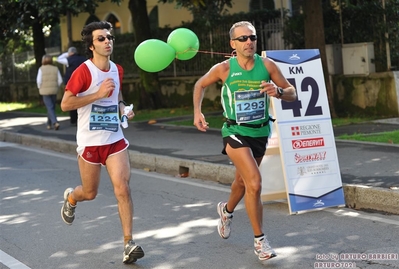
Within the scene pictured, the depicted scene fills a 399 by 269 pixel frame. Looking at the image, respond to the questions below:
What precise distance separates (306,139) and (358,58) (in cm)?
899

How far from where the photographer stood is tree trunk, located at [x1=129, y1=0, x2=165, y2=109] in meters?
21.4

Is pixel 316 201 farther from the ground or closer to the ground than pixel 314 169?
closer to the ground

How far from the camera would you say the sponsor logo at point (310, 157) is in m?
8.46

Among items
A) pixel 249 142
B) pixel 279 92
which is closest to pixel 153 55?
pixel 249 142

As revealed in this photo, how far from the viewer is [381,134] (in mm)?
12953

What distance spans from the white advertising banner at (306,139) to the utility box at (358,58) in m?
8.42

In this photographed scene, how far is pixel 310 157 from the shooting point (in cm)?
850

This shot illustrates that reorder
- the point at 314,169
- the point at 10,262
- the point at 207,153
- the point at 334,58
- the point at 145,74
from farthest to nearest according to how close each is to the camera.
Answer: the point at 145,74
the point at 334,58
the point at 207,153
the point at 314,169
the point at 10,262

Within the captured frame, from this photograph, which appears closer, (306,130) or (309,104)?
(306,130)

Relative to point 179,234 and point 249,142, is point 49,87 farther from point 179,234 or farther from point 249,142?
point 249,142

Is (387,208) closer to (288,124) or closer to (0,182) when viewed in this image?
(288,124)

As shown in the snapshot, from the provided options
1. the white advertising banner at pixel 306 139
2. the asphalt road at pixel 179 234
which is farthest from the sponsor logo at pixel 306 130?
the asphalt road at pixel 179 234

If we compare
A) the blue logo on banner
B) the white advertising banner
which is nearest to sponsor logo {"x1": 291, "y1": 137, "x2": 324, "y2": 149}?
the white advertising banner

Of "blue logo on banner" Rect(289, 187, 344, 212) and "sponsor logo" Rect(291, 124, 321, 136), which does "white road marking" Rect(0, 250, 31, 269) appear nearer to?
"blue logo on banner" Rect(289, 187, 344, 212)
